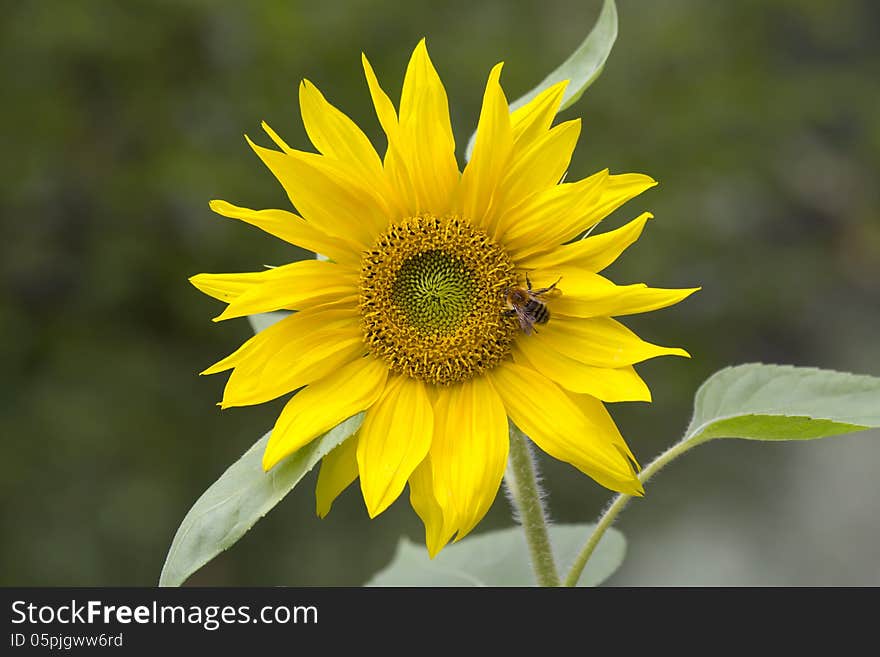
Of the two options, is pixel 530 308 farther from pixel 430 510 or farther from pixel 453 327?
pixel 430 510

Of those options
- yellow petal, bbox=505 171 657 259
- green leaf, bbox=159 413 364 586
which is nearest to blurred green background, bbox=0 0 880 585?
yellow petal, bbox=505 171 657 259

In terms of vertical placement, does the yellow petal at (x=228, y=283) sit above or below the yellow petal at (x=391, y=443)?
above

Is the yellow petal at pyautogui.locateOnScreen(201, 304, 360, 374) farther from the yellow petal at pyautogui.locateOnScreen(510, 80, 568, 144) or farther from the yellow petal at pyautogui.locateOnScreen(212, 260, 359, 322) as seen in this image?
the yellow petal at pyautogui.locateOnScreen(510, 80, 568, 144)

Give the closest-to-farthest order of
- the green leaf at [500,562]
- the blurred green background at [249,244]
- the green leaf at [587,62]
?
the green leaf at [587,62] → the green leaf at [500,562] → the blurred green background at [249,244]

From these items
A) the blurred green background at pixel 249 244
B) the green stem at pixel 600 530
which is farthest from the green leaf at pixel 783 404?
the blurred green background at pixel 249 244

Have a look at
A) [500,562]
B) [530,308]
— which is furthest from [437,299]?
[500,562]

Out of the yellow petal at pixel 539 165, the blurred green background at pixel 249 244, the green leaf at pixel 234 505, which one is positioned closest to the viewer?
the green leaf at pixel 234 505

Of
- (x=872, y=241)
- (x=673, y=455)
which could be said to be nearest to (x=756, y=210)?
(x=872, y=241)

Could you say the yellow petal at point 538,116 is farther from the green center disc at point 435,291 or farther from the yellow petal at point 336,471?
the yellow petal at point 336,471

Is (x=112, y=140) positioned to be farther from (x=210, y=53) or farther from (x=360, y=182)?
(x=360, y=182)
